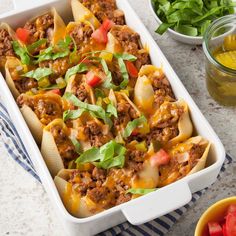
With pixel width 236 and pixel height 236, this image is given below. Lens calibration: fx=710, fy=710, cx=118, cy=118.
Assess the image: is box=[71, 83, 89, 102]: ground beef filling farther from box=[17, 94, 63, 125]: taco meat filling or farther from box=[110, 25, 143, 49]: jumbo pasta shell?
box=[110, 25, 143, 49]: jumbo pasta shell

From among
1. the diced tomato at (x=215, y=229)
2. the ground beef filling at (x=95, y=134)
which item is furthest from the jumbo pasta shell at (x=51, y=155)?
the diced tomato at (x=215, y=229)

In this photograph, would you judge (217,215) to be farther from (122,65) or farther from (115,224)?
(122,65)

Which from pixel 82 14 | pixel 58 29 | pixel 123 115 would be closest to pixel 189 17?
pixel 82 14

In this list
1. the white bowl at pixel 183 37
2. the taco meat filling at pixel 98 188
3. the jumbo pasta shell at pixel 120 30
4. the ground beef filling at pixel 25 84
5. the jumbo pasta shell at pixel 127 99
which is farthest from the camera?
the white bowl at pixel 183 37

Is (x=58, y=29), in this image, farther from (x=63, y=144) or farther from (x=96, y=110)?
(x=63, y=144)

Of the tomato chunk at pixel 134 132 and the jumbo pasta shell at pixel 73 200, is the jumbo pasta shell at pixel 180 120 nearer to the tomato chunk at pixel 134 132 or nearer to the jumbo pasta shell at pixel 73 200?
the tomato chunk at pixel 134 132

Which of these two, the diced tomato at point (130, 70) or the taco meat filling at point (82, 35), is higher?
the taco meat filling at point (82, 35)
